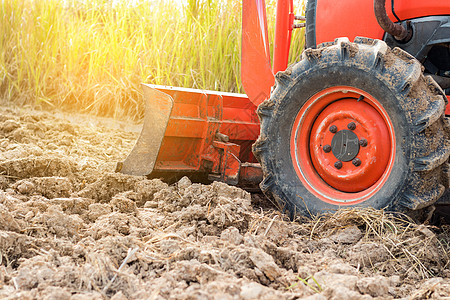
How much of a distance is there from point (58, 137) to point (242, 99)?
189 centimetres

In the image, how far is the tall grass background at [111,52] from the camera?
5.74 m

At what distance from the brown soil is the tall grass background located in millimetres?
2984

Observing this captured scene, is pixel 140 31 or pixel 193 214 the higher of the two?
pixel 140 31

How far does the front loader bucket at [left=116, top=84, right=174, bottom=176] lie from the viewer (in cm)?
295

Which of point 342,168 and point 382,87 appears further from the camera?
point 342,168

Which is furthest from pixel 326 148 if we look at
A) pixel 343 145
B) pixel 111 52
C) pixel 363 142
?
pixel 111 52

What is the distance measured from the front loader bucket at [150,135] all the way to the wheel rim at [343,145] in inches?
32.3

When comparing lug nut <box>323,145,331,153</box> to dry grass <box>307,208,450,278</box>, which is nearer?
dry grass <box>307,208,450,278</box>

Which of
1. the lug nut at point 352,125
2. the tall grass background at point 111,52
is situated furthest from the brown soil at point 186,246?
the tall grass background at point 111,52

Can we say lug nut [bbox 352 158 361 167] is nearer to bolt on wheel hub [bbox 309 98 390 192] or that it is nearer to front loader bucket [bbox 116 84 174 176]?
bolt on wheel hub [bbox 309 98 390 192]

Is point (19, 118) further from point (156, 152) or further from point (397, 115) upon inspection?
point (397, 115)

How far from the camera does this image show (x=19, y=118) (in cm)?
496

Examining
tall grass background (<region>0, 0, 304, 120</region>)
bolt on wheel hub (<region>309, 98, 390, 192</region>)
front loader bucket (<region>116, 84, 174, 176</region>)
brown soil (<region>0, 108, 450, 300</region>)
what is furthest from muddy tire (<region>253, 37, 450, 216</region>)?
tall grass background (<region>0, 0, 304, 120</region>)

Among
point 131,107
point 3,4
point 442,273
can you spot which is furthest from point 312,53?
point 3,4
